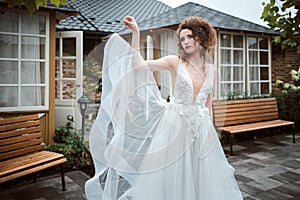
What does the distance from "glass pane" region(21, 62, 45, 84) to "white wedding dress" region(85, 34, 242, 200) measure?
10.9ft

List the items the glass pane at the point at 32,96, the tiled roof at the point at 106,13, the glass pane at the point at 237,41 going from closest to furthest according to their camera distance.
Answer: the glass pane at the point at 32,96 → the glass pane at the point at 237,41 → the tiled roof at the point at 106,13

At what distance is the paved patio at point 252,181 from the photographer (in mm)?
3398

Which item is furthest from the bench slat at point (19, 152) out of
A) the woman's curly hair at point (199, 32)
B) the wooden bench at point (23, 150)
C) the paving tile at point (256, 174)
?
the paving tile at point (256, 174)

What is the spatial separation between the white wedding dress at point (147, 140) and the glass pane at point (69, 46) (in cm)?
413

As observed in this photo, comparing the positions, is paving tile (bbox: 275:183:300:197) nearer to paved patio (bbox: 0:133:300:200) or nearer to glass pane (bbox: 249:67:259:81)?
paved patio (bbox: 0:133:300:200)

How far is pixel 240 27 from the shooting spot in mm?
7676

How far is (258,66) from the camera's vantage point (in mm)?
8500

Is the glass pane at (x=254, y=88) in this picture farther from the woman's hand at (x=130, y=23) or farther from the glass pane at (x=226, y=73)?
the woman's hand at (x=130, y=23)

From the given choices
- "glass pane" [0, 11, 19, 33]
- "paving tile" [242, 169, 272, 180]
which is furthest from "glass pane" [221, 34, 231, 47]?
"glass pane" [0, 11, 19, 33]

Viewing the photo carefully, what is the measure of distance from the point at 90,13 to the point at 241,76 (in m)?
5.74

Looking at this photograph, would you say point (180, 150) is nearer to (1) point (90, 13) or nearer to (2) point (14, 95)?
(2) point (14, 95)

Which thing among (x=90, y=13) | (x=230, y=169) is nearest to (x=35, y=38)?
(x=230, y=169)

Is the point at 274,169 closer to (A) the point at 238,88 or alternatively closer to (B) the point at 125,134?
(B) the point at 125,134

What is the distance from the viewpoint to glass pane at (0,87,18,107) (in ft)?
15.7
